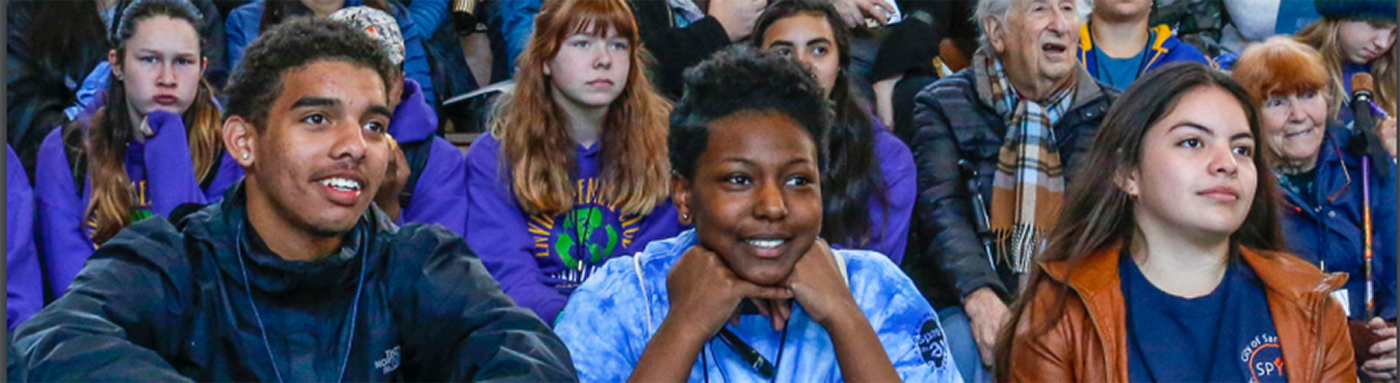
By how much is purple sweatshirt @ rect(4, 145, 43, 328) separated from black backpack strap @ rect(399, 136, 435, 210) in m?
0.86

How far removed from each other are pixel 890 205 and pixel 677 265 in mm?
1107

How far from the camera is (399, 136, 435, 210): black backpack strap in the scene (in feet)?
11.4

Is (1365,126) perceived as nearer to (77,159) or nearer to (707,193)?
(707,193)

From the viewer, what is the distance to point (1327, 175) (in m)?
3.61

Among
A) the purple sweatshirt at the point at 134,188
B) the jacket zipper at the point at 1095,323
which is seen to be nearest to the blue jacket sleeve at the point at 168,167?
the purple sweatshirt at the point at 134,188

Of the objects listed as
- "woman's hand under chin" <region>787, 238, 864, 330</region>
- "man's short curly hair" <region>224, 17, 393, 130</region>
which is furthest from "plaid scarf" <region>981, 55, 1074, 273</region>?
"man's short curly hair" <region>224, 17, 393, 130</region>

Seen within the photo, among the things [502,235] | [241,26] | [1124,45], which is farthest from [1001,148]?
[241,26]

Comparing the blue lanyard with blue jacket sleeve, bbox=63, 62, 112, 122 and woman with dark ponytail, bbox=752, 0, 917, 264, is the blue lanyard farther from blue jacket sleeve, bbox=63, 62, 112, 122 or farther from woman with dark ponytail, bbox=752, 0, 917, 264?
blue jacket sleeve, bbox=63, 62, 112, 122

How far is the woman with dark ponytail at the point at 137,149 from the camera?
136 inches

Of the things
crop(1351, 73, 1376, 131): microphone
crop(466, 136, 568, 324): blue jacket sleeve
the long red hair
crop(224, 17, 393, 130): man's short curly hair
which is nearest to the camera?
crop(224, 17, 393, 130): man's short curly hair

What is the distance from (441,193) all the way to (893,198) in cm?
109

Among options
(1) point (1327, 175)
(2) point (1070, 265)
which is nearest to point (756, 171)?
Answer: (2) point (1070, 265)

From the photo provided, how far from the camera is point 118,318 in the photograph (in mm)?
1973

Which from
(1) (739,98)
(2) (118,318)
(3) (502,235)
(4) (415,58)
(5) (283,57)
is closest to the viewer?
(2) (118,318)
